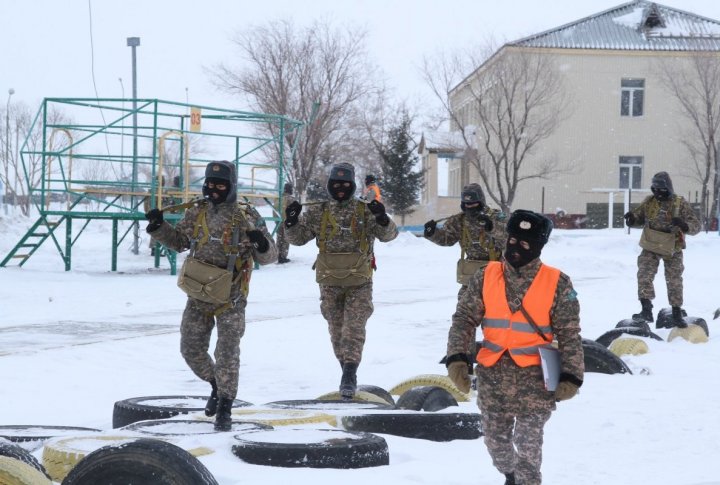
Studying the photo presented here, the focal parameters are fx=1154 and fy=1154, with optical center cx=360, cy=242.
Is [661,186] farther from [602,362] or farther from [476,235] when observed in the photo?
[476,235]

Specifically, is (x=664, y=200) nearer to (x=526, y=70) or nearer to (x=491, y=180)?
(x=526, y=70)

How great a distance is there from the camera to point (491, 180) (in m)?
45.2

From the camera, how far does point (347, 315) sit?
853 centimetres

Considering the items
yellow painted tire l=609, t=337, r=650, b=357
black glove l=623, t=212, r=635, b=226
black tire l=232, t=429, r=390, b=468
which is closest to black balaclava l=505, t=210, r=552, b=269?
black tire l=232, t=429, r=390, b=468

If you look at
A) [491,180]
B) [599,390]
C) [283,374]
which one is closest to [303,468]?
[599,390]

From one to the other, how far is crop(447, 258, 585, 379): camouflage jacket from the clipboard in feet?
0.12

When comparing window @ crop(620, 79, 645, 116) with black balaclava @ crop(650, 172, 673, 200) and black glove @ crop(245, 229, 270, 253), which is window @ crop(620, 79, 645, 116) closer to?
black balaclava @ crop(650, 172, 673, 200)

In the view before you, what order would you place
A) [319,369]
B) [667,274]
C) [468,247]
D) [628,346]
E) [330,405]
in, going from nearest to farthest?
[330,405], [468,247], [319,369], [628,346], [667,274]

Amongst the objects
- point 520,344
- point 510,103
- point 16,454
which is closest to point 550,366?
point 520,344

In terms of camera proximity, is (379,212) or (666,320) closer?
(379,212)

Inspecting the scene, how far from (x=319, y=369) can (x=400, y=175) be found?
1528 inches

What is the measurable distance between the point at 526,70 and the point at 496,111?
1.95 meters

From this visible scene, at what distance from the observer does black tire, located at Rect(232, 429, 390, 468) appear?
570cm

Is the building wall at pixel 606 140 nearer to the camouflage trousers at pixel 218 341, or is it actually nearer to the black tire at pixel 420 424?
the black tire at pixel 420 424
